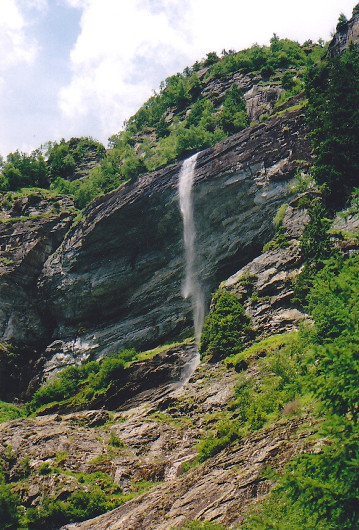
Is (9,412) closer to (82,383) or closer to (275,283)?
(82,383)

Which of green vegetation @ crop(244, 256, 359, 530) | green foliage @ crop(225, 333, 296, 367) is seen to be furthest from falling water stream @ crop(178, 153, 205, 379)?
green vegetation @ crop(244, 256, 359, 530)

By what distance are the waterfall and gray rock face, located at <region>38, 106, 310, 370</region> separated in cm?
53

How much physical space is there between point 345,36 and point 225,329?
29.9 metres

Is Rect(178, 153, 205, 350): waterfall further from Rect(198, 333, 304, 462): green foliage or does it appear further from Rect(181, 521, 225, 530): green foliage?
Rect(181, 521, 225, 530): green foliage

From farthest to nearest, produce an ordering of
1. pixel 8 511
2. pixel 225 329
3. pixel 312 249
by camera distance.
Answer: pixel 225 329 < pixel 312 249 < pixel 8 511

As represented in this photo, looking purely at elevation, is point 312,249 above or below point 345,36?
below

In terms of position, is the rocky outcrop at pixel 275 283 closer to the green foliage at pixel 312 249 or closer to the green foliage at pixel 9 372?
the green foliage at pixel 312 249

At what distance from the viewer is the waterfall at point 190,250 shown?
41031mm

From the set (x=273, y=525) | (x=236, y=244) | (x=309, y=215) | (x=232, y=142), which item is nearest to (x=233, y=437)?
(x=273, y=525)

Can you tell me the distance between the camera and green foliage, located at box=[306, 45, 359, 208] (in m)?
35.8

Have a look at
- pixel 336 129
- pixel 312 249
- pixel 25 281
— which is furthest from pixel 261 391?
pixel 25 281

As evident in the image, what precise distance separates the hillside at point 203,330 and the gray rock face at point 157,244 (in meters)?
0.13

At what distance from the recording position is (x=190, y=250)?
43344 millimetres

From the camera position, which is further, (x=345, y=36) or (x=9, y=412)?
(x=345, y=36)
